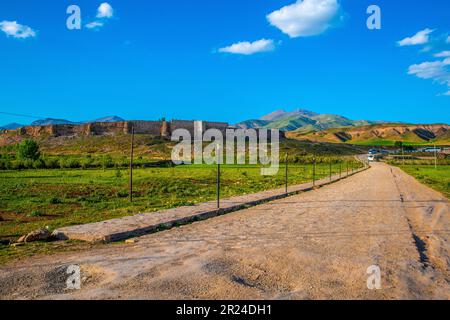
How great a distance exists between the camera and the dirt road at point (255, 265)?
17.0ft

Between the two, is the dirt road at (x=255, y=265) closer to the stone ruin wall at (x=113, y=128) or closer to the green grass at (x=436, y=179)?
the green grass at (x=436, y=179)

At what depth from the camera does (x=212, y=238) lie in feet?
29.0

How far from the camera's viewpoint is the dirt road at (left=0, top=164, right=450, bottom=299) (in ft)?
17.0

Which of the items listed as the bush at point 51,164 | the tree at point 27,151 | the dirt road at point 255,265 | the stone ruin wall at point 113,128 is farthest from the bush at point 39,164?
the stone ruin wall at point 113,128

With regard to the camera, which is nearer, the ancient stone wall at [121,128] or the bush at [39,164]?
the bush at [39,164]

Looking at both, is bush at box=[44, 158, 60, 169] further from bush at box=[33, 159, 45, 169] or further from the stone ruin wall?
the stone ruin wall

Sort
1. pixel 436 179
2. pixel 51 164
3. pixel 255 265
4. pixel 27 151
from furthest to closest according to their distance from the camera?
1. pixel 27 151
2. pixel 51 164
3. pixel 436 179
4. pixel 255 265

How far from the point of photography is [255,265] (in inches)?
253

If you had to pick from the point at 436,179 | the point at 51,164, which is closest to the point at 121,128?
the point at 51,164

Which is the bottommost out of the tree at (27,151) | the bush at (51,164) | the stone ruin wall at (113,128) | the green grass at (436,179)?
the green grass at (436,179)

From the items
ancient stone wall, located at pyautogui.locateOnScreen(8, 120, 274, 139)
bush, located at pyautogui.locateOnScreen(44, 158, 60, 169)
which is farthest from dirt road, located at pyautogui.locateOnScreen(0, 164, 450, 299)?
ancient stone wall, located at pyautogui.locateOnScreen(8, 120, 274, 139)

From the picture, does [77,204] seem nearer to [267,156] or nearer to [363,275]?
[363,275]

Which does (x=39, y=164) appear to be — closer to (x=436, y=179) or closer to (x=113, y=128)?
(x=436, y=179)
